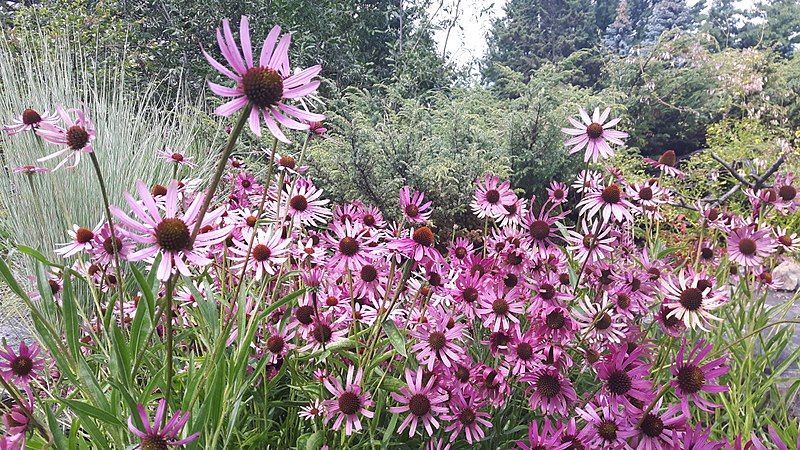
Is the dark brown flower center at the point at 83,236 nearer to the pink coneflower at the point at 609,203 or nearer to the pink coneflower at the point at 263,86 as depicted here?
the pink coneflower at the point at 263,86

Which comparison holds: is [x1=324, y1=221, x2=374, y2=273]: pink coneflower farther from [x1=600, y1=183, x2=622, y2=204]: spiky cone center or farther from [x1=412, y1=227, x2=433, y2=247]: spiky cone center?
[x1=600, y1=183, x2=622, y2=204]: spiky cone center

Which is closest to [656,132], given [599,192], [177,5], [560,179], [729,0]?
[560,179]

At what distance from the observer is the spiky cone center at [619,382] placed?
802 millimetres

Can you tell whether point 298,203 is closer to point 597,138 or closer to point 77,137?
point 77,137

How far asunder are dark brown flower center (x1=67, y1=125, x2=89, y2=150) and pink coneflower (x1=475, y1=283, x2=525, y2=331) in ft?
2.16

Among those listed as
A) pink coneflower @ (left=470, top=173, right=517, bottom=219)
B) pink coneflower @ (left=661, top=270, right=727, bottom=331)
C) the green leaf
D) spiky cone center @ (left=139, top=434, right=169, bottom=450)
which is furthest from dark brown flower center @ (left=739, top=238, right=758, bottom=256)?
spiky cone center @ (left=139, top=434, right=169, bottom=450)

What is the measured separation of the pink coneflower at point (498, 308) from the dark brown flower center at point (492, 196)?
0.31m

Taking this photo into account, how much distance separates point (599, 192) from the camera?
1056 millimetres

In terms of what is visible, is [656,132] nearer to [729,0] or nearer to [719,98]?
[719,98]

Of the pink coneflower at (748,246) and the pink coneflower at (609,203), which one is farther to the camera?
the pink coneflower at (748,246)

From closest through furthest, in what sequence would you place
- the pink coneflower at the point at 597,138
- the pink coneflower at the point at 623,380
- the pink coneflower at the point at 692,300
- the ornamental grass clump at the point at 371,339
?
1. the ornamental grass clump at the point at 371,339
2. the pink coneflower at the point at 623,380
3. the pink coneflower at the point at 692,300
4. the pink coneflower at the point at 597,138

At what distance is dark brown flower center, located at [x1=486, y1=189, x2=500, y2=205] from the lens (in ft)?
4.00

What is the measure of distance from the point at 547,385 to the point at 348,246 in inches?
16.4

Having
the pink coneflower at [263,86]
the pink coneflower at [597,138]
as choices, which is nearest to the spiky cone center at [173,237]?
the pink coneflower at [263,86]
